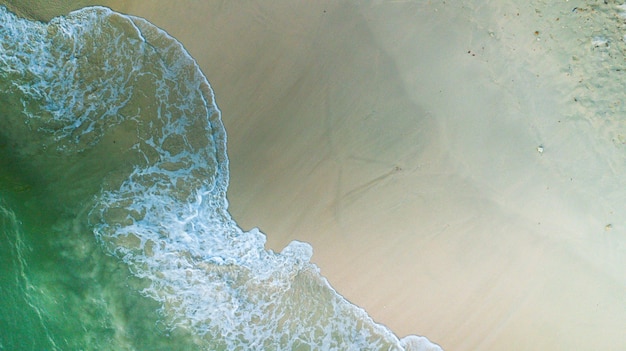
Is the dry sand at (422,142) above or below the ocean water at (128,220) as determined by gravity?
above

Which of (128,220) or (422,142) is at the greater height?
(422,142)

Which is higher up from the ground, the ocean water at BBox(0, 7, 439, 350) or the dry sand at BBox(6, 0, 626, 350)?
the dry sand at BBox(6, 0, 626, 350)

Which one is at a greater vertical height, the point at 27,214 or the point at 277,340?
the point at 277,340

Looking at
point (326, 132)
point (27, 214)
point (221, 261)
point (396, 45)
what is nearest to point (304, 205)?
point (326, 132)

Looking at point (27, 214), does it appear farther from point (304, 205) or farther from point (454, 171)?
point (454, 171)
